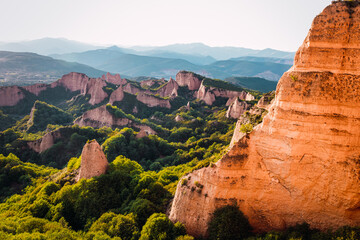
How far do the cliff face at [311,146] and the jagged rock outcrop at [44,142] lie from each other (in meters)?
40.2

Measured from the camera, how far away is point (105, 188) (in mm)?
24328

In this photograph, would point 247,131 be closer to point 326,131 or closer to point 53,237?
point 326,131

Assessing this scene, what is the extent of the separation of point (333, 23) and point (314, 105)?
16.1 ft

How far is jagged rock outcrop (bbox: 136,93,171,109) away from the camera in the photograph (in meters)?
84.2

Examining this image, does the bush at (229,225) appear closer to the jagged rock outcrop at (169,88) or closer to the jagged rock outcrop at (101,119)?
the jagged rock outcrop at (101,119)

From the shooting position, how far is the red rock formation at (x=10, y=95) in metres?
78.9

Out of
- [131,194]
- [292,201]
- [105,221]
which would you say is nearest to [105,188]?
[131,194]

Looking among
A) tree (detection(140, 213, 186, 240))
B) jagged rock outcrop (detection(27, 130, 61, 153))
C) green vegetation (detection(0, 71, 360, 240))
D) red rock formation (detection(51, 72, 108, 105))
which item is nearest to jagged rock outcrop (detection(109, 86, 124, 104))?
red rock formation (detection(51, 72, 108, 105))

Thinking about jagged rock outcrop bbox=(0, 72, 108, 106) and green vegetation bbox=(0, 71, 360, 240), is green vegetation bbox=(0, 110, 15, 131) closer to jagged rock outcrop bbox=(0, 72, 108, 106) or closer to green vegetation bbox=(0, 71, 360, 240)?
jagged rock outcrop bbox=(0, 72, 108, 106)

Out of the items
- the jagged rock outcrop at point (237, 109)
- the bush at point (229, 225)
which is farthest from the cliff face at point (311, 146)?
the jagged rock outcrop at point (237, 109)

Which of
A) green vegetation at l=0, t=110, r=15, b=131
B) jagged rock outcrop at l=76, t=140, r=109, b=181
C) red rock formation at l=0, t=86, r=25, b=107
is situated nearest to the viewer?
jagged rock outcrop at l=76, t=140, r=109, b=181

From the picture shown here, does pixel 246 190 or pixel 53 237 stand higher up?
pixel 246 190

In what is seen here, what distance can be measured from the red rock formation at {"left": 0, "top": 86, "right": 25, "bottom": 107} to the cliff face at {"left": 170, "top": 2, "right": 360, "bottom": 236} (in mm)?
88389

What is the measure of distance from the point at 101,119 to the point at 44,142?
1914cm
